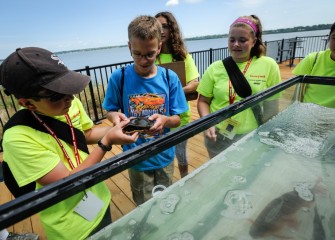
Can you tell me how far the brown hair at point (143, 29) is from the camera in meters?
1.32

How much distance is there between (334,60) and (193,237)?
1945mm

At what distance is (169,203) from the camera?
A: 0.94m

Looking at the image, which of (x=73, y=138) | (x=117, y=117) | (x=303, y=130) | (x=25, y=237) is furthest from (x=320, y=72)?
(x=25, y=237)

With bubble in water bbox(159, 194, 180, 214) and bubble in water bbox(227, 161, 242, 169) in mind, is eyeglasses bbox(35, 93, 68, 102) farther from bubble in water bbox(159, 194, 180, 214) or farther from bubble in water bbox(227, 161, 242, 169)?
bubble in water bbox(227, 161, 242, 169)

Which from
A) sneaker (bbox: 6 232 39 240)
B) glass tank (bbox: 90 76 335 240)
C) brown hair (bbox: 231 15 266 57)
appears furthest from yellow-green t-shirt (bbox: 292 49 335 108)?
sneaker (bbox: 6 232 39 240)

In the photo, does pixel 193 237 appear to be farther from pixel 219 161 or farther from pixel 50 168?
pixel 50 168

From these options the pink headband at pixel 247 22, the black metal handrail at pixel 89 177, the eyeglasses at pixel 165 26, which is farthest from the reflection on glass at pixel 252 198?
the eyeglasses at pixel 165 26

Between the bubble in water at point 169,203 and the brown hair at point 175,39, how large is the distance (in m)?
1.63

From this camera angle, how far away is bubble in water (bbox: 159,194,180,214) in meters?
0.92

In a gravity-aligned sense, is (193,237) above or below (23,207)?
below

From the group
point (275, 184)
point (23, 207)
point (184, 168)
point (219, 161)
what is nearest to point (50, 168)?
point (23, 207)

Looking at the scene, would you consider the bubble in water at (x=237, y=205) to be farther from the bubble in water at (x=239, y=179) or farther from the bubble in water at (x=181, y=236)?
the bubble in water at (x=181, y=236)

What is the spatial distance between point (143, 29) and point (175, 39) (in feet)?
3.19

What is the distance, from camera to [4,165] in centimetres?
94
